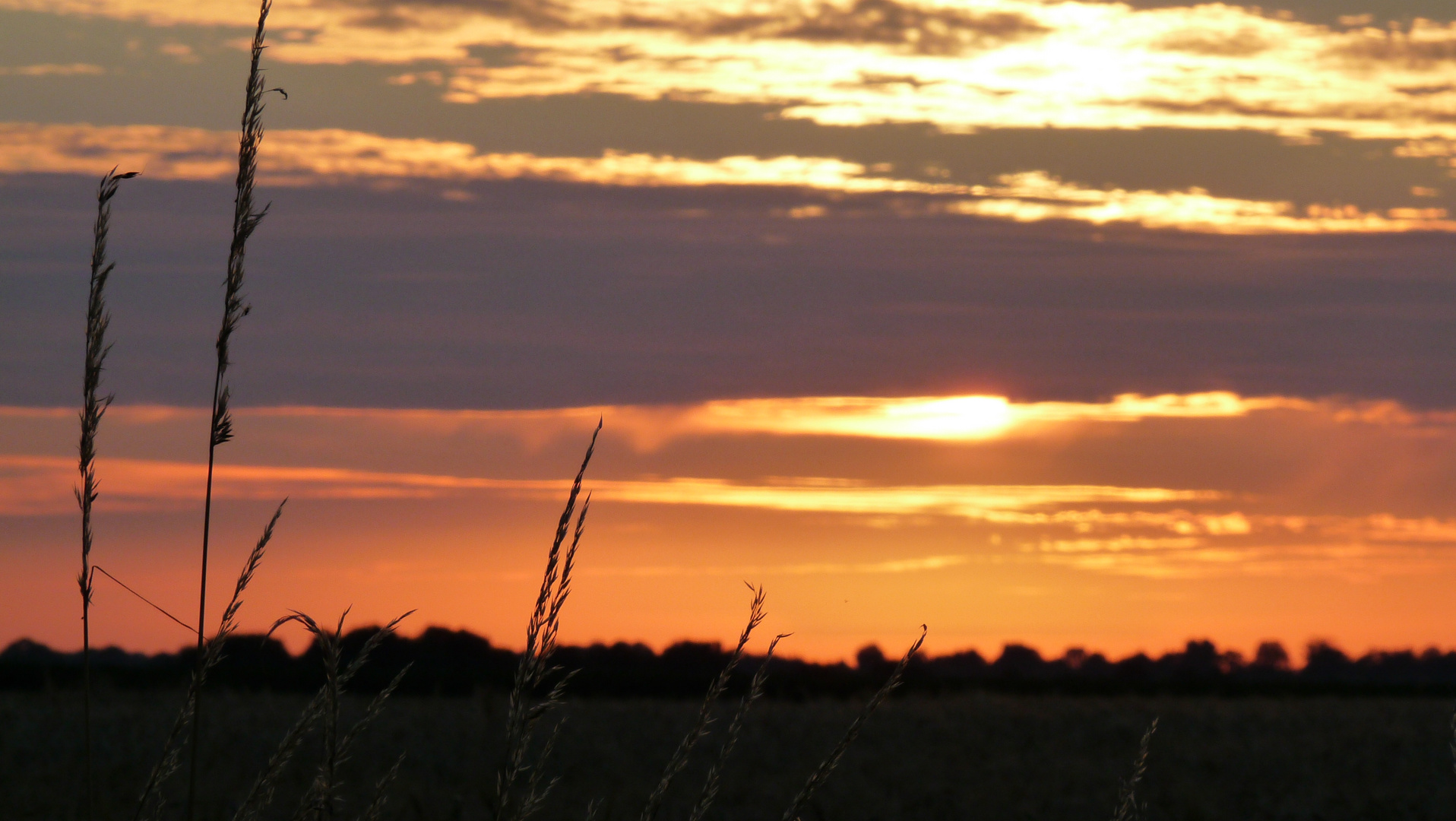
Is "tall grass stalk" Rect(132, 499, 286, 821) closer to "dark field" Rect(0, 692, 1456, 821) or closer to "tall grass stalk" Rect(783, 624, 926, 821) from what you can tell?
"tall grass stalk" Rect(783, 624, 926, 821)

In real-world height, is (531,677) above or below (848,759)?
above

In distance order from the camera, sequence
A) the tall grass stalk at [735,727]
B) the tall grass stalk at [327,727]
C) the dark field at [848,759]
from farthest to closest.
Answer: the dark field at [848,759] < the tall grass stalk at [735,727] < the tall grass stalk at [327,727]

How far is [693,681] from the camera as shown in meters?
38.2

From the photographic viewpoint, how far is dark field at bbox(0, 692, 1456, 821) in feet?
47.3

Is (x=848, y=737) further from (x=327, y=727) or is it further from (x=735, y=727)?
(x=327, y=727)

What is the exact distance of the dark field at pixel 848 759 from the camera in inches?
567

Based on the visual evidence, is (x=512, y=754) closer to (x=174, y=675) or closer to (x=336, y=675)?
(x=336, y=675)

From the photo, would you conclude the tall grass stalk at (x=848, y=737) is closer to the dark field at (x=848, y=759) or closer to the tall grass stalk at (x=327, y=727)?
the tall grass stalk at (x=327, y=727)

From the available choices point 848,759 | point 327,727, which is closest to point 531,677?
point 327,727

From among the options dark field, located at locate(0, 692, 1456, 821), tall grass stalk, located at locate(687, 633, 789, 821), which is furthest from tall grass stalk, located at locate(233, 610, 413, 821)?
dark field, located at locate(0, 692, 1456, 821)

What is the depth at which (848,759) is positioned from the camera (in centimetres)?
1797

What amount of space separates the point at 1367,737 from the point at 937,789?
977cm

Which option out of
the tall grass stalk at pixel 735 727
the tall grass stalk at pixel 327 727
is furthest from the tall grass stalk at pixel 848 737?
the tall grass stalk at pixel 327 727

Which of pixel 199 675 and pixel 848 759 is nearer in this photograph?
pixel 199 675
